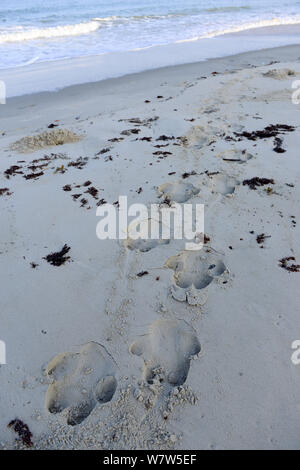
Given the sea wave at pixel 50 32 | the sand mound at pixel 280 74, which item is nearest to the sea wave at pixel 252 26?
the sea wave at pixel 50 32

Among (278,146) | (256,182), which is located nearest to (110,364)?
(256,182)

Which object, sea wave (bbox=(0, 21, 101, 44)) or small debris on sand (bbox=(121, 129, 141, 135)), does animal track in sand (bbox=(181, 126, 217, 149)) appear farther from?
sea wave (bbox=(0, 21, 101, 44))

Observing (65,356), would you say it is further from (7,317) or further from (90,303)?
(7,317)

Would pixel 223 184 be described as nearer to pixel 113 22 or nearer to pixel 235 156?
pixel 235 156

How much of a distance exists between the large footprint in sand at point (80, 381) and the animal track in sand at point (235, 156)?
9.20 feet

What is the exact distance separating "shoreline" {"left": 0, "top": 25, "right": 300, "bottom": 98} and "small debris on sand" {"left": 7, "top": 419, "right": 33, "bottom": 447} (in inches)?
273

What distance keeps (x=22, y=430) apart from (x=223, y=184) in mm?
2893

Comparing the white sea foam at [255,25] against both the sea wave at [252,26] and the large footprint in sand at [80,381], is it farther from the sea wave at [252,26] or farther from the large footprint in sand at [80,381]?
the large footprint in sand at [80,381]

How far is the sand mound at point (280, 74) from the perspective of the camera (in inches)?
263

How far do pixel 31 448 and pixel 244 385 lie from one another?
1.29 meters

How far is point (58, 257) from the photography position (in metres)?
2.84

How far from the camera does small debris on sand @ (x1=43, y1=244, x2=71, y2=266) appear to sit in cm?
279

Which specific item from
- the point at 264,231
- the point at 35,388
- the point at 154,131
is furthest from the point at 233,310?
the point at 154,131

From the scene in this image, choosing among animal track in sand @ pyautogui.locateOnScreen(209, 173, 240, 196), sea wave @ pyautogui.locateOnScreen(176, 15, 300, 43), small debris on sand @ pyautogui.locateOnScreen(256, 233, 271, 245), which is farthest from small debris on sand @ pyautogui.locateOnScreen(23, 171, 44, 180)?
sea wave @ pyautogui.locateOnScreen(176, 15, 300, 43)
